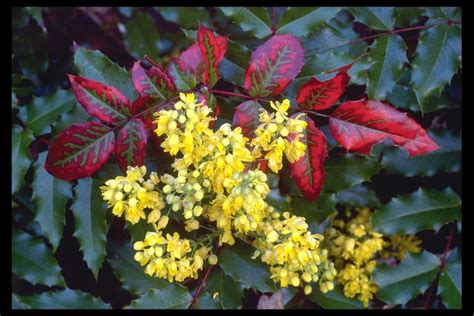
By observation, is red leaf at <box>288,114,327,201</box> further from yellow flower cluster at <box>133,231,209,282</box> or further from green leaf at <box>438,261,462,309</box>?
green leaf at <box>438,261,462,309</box>

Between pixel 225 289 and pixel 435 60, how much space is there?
0.86 metres

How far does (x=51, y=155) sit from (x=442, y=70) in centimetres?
106

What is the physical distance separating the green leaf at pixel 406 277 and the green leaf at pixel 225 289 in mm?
422

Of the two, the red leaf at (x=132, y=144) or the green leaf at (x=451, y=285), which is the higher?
the red leaf at (x=132, y=144)

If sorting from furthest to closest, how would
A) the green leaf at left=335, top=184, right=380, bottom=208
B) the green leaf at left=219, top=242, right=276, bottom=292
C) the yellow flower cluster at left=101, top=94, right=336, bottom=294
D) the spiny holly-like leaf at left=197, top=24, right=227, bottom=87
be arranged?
the green leaf at left=335, top=184, right=380, bottom=208, the green leaf at left=219, top=242, right=276, bottom=292, the spiny holly-like leaf at left=197, top=24, right=227, bottom=87, the yellow flower cluster at left=101, top=94, right=336, bottom=294

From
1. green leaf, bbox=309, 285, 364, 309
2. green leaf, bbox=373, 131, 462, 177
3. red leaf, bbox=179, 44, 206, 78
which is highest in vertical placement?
red leaf, bbox=179, 44, 206, 78

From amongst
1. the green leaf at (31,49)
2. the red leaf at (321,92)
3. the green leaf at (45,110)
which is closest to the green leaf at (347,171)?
the red leaf at (321,92)

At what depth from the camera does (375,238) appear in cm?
161

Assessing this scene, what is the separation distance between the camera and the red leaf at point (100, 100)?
1226 millimetres

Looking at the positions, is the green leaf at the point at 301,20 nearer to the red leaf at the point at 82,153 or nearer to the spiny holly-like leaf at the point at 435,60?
the spiny holly-like leaf at the point at 435,60

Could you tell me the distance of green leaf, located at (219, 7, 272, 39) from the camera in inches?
58.3

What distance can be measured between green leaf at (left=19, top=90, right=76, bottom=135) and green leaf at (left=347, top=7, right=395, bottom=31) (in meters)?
0.89

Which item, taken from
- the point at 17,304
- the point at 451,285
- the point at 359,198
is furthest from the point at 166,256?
the point at 451,285

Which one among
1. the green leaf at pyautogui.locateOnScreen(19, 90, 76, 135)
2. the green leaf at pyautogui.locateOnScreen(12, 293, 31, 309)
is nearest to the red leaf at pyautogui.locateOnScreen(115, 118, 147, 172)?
the green leaf at pyautogui.locateOnScreen(19, 90, 76, 135)
